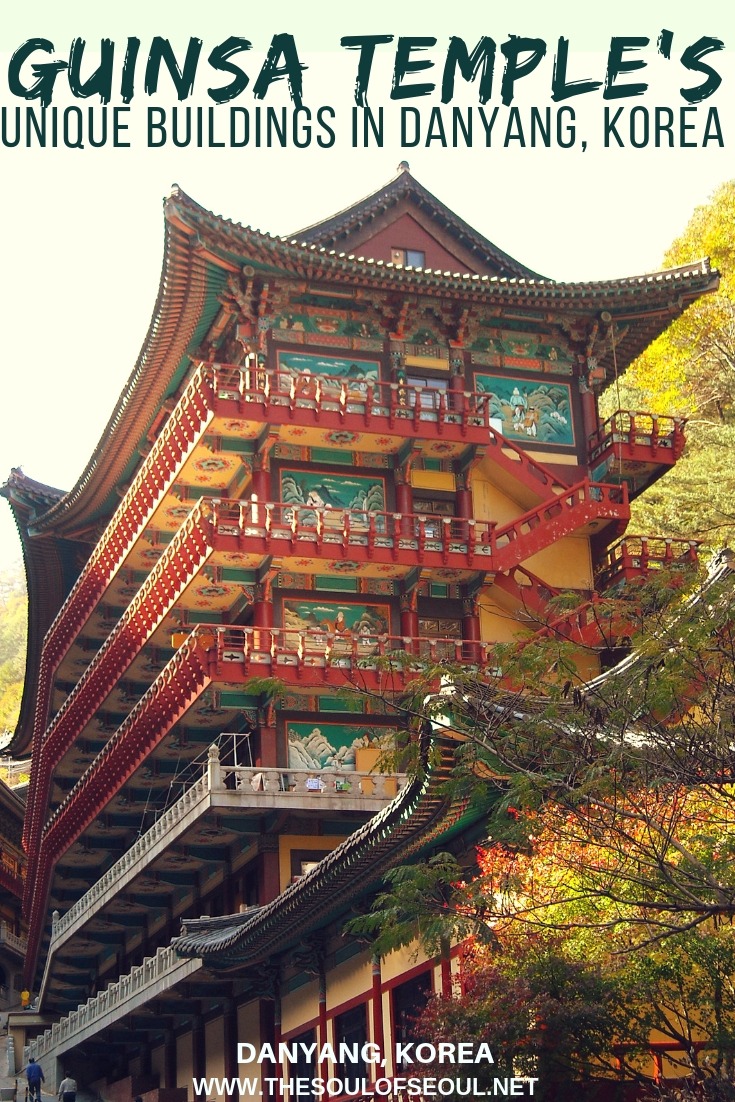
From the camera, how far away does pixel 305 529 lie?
4003 cm

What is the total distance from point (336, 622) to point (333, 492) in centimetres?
349

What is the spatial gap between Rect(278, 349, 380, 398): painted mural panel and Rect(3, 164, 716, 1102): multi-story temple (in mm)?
81

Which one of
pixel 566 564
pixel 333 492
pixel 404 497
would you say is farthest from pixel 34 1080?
pixel 566 564

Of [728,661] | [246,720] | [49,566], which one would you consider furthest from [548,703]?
A: [49,566]

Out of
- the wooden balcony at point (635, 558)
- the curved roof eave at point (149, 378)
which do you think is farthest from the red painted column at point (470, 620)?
the curved roof eave at point (149, 378)

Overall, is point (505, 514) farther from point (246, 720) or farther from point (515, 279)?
point (246, 720)

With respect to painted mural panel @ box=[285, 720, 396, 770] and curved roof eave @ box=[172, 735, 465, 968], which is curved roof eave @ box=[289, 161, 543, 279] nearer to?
painted mural panel @ box=[285, 720, 396, 770]

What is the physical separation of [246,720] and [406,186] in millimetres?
16100

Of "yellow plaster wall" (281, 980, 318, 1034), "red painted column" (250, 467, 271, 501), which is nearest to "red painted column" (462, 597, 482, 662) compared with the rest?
"red painted column" (250, 467, 271, 501)

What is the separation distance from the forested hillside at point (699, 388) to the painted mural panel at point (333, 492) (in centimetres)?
1051

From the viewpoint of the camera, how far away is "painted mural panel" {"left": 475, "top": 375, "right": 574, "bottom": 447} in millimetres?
44625

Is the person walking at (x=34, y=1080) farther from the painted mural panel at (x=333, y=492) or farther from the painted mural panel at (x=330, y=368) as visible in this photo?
the painted mural panel at (x=330, y=368)

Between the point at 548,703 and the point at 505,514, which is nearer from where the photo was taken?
the point at 548,703

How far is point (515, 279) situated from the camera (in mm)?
44531
